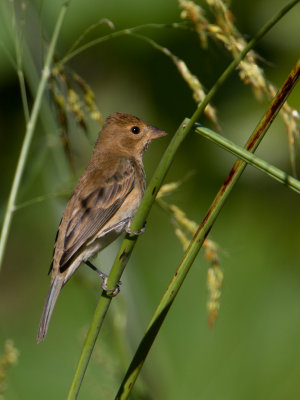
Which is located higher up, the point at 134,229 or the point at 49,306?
the point at 134,229

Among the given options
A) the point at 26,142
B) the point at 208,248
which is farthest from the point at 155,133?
the point at 26,142

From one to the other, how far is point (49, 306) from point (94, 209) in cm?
73

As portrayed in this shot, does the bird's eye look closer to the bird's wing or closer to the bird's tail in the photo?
the bird's wing

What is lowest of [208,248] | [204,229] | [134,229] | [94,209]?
[94,209]

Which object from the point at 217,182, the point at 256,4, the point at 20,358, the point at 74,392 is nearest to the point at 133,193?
the point at 217,182

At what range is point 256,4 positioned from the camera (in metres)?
4.18

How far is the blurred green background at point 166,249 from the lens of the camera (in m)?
3.14

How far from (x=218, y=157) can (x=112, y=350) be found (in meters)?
1.29

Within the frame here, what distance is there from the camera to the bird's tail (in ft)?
8.62

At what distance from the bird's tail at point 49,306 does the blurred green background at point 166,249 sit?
0.14 metres

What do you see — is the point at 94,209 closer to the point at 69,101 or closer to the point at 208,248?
the point at 69,101

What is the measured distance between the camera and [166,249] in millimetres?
3684

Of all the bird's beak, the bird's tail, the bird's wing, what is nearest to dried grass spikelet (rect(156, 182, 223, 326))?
the bird's tail

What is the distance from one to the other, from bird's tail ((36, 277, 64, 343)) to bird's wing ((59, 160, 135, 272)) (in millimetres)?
75
